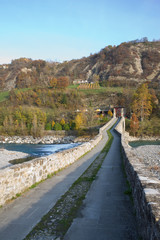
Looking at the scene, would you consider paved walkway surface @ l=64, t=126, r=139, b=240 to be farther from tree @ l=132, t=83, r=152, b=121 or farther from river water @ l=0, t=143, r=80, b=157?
tree @ l=132, t=83, r=152, b=121

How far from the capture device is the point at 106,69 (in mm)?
139250

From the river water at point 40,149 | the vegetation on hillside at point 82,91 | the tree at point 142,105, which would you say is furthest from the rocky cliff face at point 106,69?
the river water at point 40,149

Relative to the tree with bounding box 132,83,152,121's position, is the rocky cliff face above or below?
above

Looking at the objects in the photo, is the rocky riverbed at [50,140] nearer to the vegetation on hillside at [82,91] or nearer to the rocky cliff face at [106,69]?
the vegetation on hillside at [82,91]

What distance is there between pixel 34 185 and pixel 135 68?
13392cm

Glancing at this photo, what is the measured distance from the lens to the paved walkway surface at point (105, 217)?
373cm

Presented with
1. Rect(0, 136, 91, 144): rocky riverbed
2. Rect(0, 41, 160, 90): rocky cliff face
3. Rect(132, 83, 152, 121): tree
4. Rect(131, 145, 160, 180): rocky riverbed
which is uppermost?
Rect(0, 41, 160, 90): rocky cliff face

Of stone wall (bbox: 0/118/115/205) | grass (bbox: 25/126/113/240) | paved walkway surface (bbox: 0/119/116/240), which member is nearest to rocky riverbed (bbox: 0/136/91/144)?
stone wall (bbox: 0/118/115/205)

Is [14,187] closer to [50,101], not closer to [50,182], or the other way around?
[50,182]

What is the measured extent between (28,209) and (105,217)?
1.92m

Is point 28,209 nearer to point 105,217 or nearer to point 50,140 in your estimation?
point 105,217

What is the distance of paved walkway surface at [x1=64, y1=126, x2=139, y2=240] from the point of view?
3732 millimetres

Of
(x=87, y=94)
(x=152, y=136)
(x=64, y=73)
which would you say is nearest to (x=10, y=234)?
(x=152, y=136)

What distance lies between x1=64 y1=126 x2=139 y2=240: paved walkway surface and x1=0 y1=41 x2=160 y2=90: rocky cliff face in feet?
360
